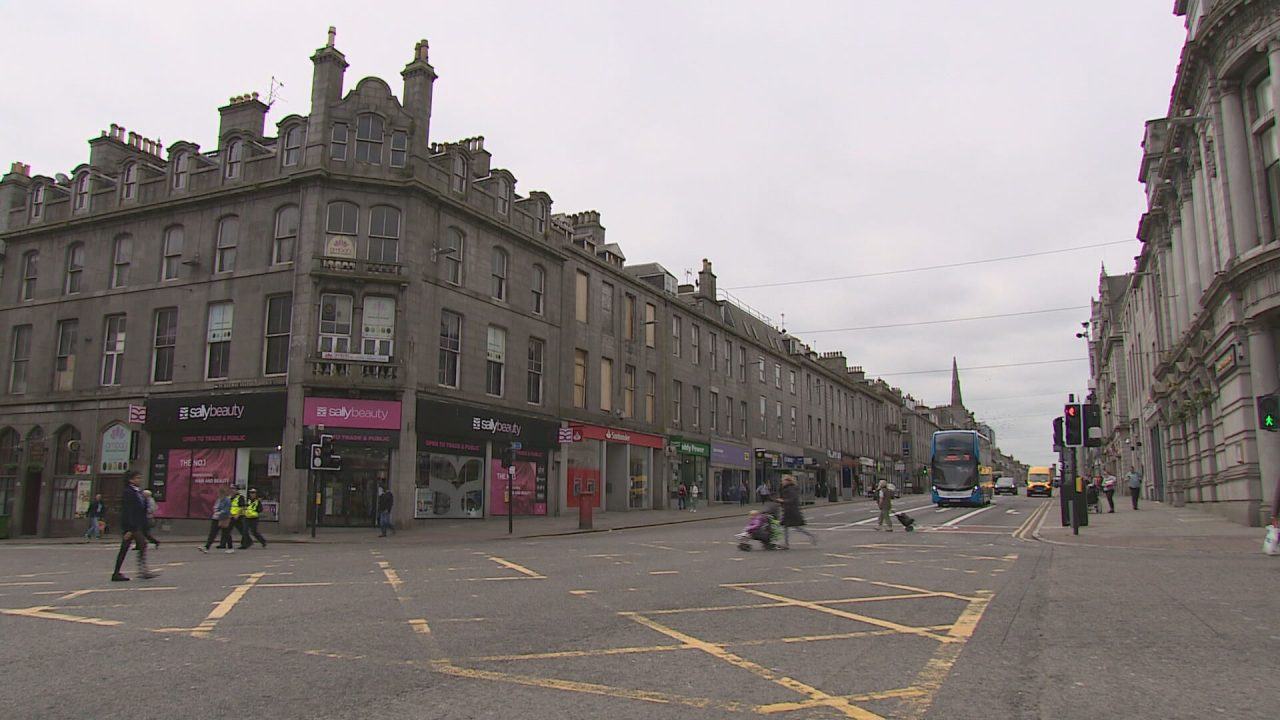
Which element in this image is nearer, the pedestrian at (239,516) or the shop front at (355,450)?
the pedestrian at (239,516)

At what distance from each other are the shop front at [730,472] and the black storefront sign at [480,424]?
16.9 metres

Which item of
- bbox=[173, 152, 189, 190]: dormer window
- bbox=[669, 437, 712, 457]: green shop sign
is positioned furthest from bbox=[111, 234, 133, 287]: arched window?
bbox=[669, 437, 712, 457]: green shop sign

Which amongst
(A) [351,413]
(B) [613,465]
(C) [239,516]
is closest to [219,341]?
(A) [351,413]

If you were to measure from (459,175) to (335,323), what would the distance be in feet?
24.1

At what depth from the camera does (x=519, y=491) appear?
102ft

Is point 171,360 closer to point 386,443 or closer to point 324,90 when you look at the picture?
point 386,443

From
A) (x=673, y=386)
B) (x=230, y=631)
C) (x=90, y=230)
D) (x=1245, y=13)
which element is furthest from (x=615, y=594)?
(x=673, y=386)

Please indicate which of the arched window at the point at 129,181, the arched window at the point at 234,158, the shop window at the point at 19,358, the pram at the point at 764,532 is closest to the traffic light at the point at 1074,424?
the pram at the point at 764,532

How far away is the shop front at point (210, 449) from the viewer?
84.8 feet

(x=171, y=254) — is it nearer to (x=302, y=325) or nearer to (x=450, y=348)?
(x=302, y=325)

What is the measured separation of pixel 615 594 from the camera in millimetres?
10422

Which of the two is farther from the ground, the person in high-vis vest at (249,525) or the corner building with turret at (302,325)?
the corner building with turret at (302,325)

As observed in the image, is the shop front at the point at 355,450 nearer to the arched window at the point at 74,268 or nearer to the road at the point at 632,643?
the road at the point at 632,643

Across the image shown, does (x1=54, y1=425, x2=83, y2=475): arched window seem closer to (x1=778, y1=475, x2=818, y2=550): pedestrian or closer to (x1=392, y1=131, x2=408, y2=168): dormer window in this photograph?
(x1=392, y1=131, x2=408, y2=168): dormer window
